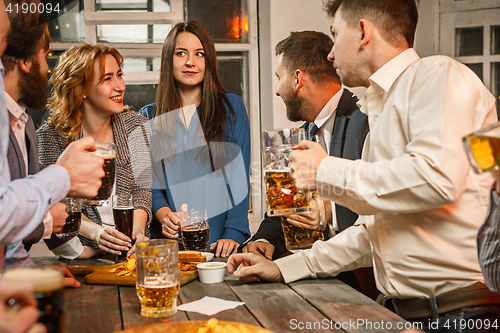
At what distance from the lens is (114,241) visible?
1.75 metres

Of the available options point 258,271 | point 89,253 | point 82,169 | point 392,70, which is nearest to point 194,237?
point 258,271

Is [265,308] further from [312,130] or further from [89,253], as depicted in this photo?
[312,130]

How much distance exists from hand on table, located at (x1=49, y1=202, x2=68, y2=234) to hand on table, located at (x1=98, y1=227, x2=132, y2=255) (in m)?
0.25

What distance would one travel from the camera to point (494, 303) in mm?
1170

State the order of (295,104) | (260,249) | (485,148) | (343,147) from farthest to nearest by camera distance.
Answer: (295,104) < (343,147) < (260,249) < (485,148)

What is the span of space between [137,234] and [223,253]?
0.42 metres

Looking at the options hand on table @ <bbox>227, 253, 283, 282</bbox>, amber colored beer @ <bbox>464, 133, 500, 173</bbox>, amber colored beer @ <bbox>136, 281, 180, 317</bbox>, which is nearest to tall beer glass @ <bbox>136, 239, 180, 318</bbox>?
amber colored beer @ <bbox>136, 281, 180, 317</bbox>

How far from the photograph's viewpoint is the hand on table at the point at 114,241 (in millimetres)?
1726

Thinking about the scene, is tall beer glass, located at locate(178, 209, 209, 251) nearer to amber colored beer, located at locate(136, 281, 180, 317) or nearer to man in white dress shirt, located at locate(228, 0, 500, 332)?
man in white dress shirt, located at locate(228, 0, 500, 332)

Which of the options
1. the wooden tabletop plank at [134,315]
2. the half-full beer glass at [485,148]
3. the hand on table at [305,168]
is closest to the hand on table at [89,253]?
the wooden tabletop plank at [134,315]

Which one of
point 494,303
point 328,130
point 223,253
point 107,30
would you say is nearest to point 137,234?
point 223,253

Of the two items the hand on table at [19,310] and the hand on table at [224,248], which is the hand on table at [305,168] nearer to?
the hand on table at [19,310]

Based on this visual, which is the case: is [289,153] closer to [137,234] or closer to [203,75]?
[137,234]

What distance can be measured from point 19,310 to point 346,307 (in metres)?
0.83
